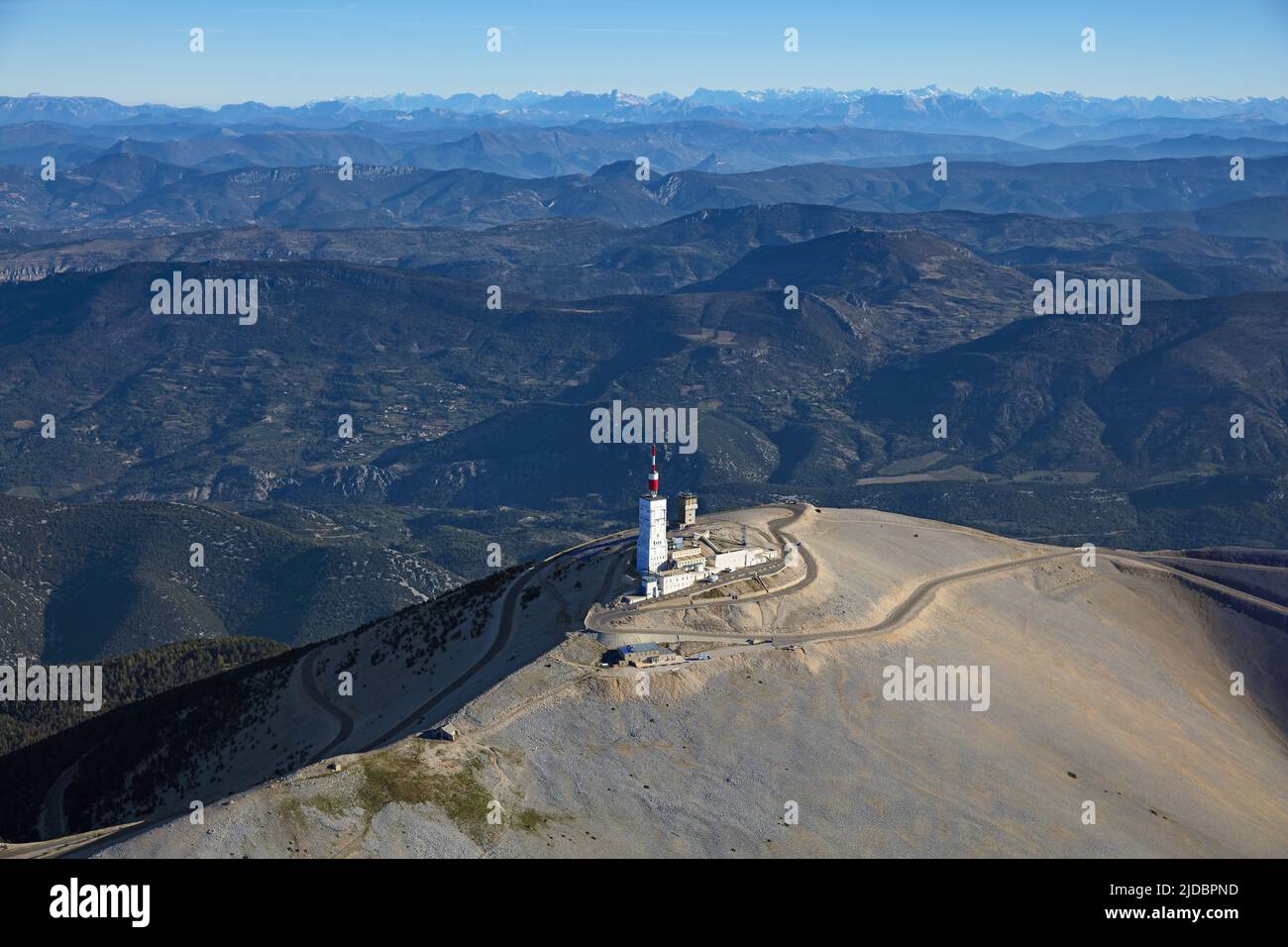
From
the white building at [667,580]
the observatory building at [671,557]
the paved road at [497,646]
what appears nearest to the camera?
the paved road at [497,646]

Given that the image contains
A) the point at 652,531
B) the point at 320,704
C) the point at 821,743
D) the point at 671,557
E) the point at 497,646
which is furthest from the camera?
the point at 671,557

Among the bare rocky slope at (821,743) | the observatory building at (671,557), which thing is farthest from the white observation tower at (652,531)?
the bare rocky slope at (821,743)

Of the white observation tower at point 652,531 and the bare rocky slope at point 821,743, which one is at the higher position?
the white observation tower at point 652,531

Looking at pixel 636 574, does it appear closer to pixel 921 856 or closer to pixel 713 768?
pixel 713 768

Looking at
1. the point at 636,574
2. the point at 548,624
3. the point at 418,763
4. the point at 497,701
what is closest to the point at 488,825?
the point at 418,763

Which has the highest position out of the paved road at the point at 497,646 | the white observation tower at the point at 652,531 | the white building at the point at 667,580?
the white observation tower at the point at 652,531

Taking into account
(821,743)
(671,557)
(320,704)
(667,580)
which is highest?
(671,557)

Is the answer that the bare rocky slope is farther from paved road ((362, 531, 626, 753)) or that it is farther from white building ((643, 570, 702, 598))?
white building ((643, 570, 702, 598))

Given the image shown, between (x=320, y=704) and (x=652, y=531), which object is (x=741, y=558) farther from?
(x=320, y=704)

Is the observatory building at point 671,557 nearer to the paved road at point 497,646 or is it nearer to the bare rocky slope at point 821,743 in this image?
the bare rocky slope at point 821,743

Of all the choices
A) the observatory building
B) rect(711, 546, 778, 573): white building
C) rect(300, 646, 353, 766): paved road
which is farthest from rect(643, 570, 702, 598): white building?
rect(300, 646, 353, 766): paved road

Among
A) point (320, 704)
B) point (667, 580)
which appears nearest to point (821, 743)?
point (667, 580)

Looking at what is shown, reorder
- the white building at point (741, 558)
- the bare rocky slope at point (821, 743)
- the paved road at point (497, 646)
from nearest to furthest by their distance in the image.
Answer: the bare rocky slope at point (821, 743)
the paved road at point (497, 646)
the white building at point (741, 558)
